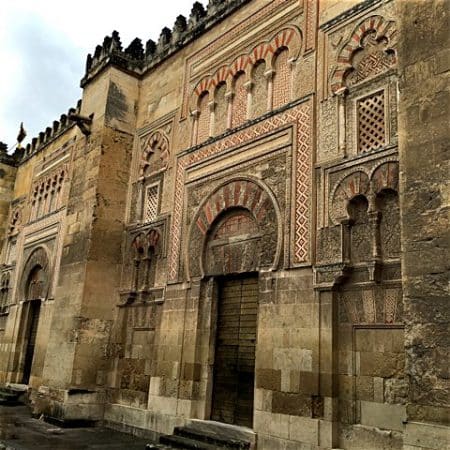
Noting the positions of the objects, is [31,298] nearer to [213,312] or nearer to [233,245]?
[213,312]

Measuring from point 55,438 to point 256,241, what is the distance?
3707 mm

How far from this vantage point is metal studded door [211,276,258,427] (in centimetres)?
612

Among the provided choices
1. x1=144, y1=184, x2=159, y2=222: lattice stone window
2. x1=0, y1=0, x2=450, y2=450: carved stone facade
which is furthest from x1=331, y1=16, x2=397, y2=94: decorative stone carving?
x1=144, y1=184, x2=159, y2=222: lattice stone window

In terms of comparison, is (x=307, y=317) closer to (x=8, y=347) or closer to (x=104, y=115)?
(x=104, y=115)

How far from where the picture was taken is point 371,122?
5441 millimetres

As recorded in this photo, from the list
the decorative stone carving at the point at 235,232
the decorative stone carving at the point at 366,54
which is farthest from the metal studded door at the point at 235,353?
the decorative stone carving at the point at 366,54

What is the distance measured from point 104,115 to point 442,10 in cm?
632

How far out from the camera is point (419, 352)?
368cm

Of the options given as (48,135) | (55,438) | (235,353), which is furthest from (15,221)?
(235,353)

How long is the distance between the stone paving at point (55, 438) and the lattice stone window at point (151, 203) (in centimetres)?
329

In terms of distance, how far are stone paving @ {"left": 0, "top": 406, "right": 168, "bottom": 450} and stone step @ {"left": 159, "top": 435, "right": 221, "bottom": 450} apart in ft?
1.25

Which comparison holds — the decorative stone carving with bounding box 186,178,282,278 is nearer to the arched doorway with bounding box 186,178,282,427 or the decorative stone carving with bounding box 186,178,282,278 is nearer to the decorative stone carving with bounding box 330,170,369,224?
the arched doorway with bounding box 186,178,282,427

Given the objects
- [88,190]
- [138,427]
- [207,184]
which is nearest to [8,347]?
[88,190]

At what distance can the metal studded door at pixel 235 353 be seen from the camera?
6125 mm
